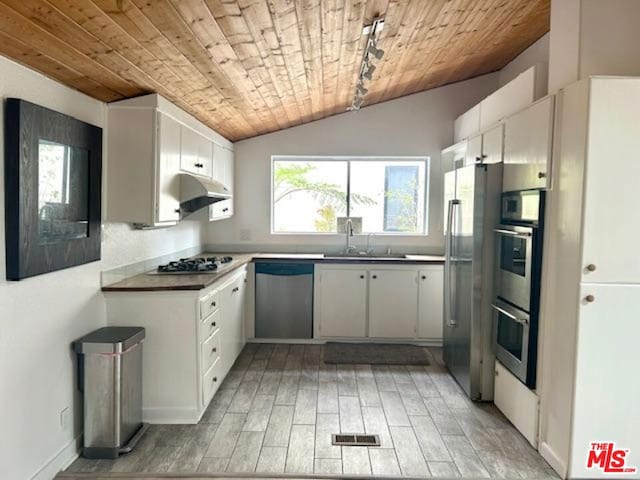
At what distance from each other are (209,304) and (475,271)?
1.94 meters

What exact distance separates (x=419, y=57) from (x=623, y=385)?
2.81m

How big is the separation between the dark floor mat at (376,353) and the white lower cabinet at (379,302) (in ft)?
0.36

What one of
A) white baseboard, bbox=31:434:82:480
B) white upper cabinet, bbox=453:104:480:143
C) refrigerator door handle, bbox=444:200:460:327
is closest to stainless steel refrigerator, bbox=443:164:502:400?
refrigerator door handle, bbox=444:200:460:327

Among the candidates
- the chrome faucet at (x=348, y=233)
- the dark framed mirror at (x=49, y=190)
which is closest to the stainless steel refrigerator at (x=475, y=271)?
the chrome faucet at (x=348, y=233)

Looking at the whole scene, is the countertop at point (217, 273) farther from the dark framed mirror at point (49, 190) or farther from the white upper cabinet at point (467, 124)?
the white upper cabinet at point (467, 124)

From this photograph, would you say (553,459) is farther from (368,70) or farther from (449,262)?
(368,70)

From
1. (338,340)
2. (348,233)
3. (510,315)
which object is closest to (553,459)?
(510,315)

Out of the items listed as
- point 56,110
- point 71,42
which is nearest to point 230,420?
point 56,110

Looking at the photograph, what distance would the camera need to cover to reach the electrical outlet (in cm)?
245

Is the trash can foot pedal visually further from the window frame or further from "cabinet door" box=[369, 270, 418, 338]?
the window frame

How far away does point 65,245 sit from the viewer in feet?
7.82

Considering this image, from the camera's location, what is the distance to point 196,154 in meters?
3.73

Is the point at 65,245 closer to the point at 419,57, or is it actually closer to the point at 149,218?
the point at 149,218

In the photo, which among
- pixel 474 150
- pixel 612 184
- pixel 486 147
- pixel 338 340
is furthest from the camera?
pixel 338 340
